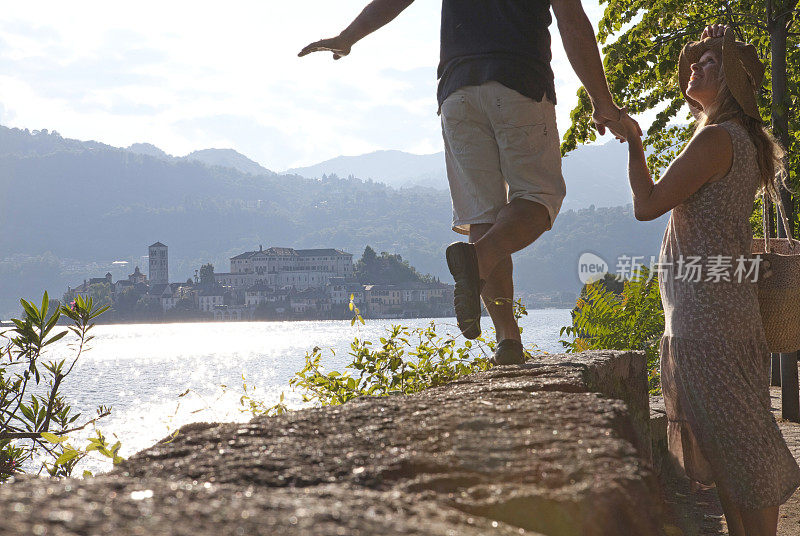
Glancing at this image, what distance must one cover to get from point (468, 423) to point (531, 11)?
2.43m

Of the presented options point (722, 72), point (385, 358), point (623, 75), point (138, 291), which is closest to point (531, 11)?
point (722, 72)

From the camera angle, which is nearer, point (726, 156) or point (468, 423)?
point (468, 423)

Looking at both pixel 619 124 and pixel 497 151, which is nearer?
pixel 619 124

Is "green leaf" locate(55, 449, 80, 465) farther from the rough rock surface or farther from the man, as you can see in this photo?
the man

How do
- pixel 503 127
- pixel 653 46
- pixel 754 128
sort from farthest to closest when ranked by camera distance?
1. pixel 653 46
2. pixel 503 127
3. pixel 754 128

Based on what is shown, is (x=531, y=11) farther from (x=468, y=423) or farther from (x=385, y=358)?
(x=468, y=423)

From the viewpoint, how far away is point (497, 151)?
3.51 meters

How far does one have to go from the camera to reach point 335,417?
171 cm

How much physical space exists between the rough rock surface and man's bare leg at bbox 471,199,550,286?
1274 millimetres

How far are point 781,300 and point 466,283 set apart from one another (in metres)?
1.21

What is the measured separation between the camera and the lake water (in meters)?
37.8

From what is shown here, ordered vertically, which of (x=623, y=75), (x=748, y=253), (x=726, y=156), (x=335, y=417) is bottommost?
(x=335, y=417)

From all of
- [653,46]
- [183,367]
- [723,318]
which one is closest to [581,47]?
[723,318]

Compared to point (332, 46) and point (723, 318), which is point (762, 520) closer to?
point (723, 318)
